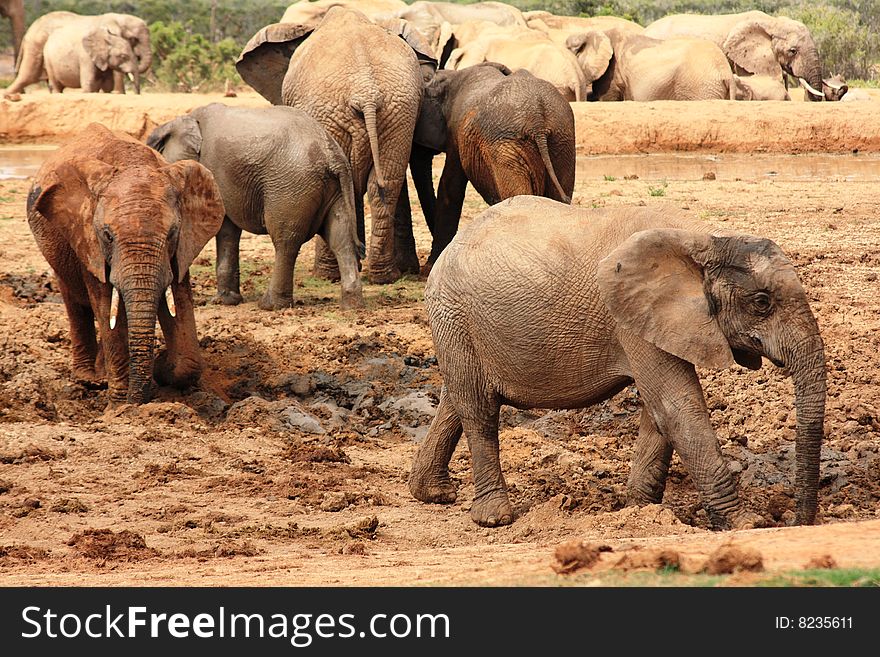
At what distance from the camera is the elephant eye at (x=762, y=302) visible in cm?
588

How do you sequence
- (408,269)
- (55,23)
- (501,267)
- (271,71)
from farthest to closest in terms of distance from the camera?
1. (55,23)
2. (271,71)
3. (408,269)
4. (501,267)

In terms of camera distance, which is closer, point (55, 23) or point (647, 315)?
point (647, 315)

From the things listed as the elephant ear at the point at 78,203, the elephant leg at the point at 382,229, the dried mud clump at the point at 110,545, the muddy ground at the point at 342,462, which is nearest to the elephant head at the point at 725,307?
the muddy ground at the point at 342,462

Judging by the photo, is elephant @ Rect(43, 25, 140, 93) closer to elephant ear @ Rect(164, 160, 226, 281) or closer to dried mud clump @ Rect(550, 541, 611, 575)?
elephant ear @ Rect(164, 160, 226, 281)

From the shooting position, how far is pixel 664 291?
607 centimetres

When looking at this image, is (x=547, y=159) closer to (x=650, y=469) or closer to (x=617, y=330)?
(x=650, y=469)

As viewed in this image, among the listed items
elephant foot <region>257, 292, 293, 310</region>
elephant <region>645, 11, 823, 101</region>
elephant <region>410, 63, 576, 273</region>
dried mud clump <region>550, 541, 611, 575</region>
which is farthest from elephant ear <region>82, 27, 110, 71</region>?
dried mud clump <region>550, 541, 611, 575</region>

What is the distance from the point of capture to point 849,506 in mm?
6652

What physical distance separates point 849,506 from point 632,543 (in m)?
1.79

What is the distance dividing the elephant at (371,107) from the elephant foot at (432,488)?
16.2 feet

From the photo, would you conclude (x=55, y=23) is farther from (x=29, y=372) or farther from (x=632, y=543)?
(x=632, y=543)

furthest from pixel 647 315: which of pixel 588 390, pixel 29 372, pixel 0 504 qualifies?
pixel 29 372

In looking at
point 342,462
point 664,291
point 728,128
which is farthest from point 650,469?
point 728,128

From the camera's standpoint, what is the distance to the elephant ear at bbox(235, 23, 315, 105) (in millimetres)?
13617
